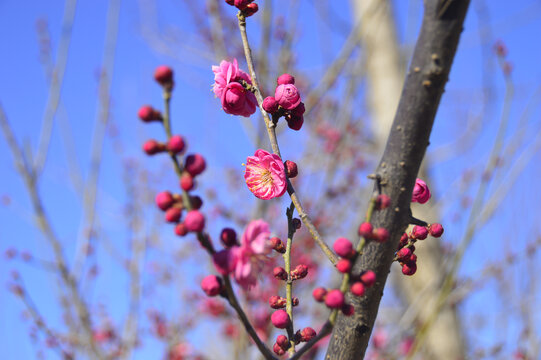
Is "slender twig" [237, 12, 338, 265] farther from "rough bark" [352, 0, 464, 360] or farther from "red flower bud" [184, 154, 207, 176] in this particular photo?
"rough bark" [352, 0, 464, 360]

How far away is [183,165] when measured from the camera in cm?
74

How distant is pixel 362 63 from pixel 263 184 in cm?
214

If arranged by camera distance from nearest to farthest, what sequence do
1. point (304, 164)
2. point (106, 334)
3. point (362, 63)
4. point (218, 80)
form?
point (218, 80) < point (362, 63) < point (106, 334) < point (304, 164)

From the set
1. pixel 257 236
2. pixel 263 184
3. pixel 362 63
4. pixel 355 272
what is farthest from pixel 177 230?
pixel 362 63

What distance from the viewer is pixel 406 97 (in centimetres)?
85

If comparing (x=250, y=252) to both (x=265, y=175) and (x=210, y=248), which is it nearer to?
(x=210, y=248)

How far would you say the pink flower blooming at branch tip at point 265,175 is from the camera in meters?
1.05

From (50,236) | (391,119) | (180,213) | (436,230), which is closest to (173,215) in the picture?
(180,213)

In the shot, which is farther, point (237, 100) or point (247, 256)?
point (237, 100)

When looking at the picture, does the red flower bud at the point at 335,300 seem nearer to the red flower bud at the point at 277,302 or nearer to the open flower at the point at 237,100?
the red flower bud at the point at 277,302

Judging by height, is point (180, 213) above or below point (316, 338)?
above

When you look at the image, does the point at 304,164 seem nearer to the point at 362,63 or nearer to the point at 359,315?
the point at 362,63

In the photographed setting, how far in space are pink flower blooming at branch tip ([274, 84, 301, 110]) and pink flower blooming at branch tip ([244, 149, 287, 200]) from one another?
13 cm

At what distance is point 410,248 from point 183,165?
1.92ft
